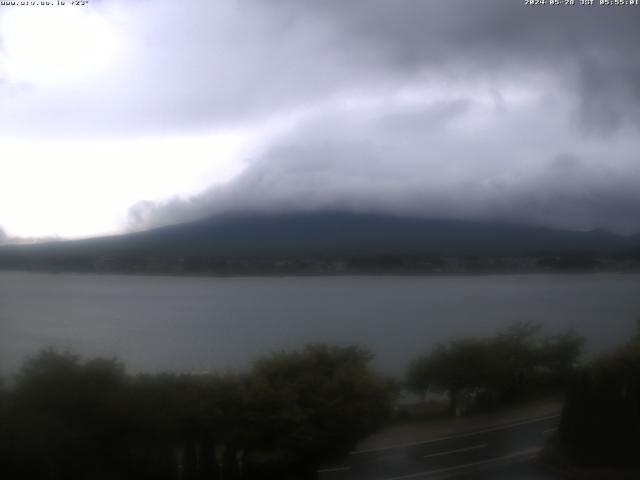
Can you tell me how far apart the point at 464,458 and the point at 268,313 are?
2.44 metres

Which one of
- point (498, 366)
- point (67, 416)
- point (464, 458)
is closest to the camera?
point (67, 416)

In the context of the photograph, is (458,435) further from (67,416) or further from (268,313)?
(67,416)

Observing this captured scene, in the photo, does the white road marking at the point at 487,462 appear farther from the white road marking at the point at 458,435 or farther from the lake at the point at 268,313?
the lake at the point at 268,313

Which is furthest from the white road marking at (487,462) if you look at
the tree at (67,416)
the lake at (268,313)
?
the tree at (67,416)

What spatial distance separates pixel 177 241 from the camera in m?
7.34

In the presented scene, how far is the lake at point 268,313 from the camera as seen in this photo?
276 inches

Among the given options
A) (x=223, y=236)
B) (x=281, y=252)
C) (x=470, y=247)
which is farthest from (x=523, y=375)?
(x=223, y=236)

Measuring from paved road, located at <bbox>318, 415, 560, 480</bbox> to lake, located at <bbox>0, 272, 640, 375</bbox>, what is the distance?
86 centimetres

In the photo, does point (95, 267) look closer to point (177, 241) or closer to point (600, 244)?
point (177, 241)

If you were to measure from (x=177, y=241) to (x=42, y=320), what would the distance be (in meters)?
1.52

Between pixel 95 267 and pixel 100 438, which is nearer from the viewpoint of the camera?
pixel 100 438

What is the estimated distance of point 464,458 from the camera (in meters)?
7.13

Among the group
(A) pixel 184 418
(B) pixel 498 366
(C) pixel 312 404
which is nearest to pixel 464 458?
(B) pixel 498 366

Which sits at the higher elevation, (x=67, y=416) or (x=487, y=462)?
(x=67, y=416)
